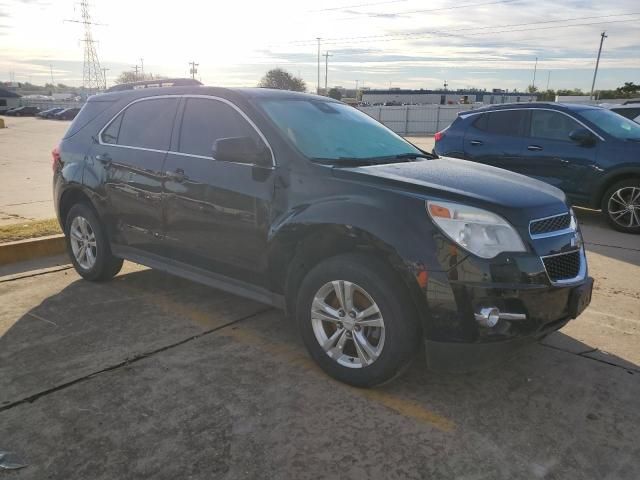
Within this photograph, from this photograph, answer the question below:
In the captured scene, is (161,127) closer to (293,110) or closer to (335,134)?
(293,110)

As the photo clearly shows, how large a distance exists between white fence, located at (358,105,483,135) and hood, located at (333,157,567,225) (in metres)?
33.0

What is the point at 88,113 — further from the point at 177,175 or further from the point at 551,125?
the point at 551,125

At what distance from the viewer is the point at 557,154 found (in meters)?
8.12

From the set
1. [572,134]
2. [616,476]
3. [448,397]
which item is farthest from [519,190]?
[572,134]

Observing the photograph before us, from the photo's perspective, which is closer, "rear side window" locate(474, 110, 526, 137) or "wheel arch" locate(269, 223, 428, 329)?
"wheel arch" locate(269, 223, 428, 329)

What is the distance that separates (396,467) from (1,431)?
2069 millimetres

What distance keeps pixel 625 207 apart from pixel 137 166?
6.47 m

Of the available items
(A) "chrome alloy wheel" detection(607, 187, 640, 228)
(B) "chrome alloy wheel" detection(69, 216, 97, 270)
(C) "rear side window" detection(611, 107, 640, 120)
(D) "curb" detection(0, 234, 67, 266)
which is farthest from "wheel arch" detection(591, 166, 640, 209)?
(D) "curb" detection(0, 234, 67, 266)

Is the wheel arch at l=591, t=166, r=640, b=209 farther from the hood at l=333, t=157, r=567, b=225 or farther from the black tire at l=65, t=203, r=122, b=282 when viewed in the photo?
the black tire at l=65, t=203, r=122, b=282

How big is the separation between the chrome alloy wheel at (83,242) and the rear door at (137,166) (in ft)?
1.38

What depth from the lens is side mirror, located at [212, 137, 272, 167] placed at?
370cm

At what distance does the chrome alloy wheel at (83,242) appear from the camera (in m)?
5.32

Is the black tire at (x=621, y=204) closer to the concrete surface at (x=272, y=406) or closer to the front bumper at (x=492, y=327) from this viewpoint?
the concrete surface at (x=272, y=406)

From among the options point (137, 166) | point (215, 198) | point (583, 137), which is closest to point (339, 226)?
point (215, 198)
